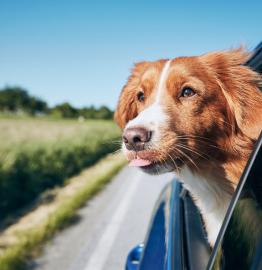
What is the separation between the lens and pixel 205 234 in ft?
5.84

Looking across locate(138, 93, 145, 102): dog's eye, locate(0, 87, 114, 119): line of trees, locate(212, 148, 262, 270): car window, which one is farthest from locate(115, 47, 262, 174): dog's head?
locate(0, 87, 114, 119): line of trees

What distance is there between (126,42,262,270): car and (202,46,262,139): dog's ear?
0.12 metres

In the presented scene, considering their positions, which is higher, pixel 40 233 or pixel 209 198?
pixel 209 198

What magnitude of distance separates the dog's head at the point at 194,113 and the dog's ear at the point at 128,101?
0.59 m

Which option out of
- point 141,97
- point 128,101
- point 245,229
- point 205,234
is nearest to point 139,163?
point 205,234

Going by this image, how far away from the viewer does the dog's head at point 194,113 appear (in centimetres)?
188

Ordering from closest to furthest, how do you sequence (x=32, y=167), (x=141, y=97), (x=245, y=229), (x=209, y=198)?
(x=245, y=229) < (x=209, y=198) < (x=141, y=97) < (x=32, y=167)

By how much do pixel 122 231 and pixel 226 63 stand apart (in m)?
3.58

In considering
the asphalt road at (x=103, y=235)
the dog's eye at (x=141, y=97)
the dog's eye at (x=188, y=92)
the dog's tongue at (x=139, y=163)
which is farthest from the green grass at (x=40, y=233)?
the dog's eye at (x=188, y=92)

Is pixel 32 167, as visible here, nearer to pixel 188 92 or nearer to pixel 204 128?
pixel 188 92

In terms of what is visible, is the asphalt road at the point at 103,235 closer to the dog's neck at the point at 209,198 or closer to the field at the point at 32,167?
the dog's neck at the point at 209,198

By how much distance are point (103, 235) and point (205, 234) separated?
3.09m

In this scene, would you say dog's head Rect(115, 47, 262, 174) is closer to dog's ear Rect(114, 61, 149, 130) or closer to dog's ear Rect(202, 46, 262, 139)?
dog's ear Rect(202, 46, 262, 139)

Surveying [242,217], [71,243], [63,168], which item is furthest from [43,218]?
[242,217]
